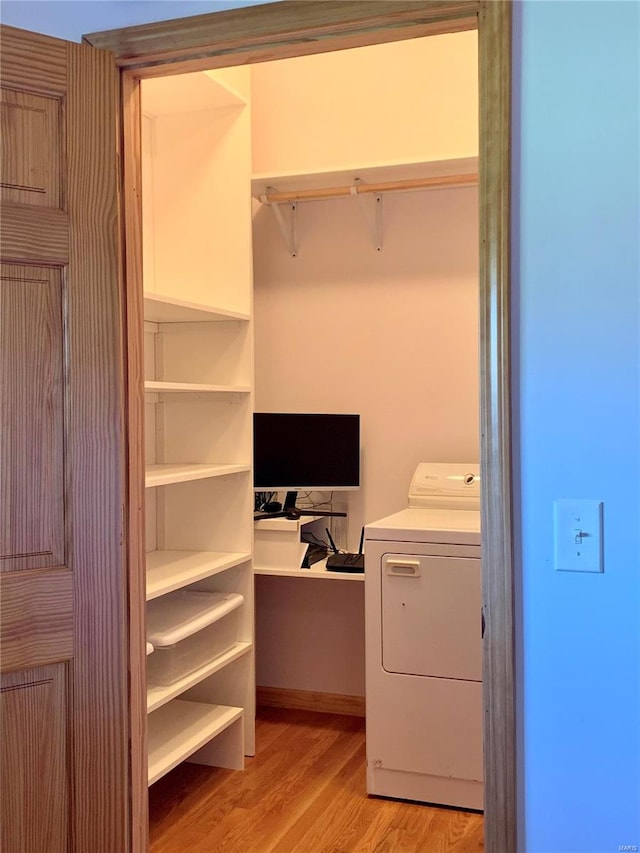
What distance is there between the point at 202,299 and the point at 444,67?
1.37 meters

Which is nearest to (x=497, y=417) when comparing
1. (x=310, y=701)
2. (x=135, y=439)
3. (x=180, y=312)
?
(x=135, y=439)

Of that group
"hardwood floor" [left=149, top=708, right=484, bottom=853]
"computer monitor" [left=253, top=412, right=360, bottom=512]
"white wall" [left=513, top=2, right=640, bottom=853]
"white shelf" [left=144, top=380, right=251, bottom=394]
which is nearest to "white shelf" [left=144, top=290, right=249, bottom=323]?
"white shelf" [left=144, top=380, right=251, bottom=394]

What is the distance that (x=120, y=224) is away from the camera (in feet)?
5.64

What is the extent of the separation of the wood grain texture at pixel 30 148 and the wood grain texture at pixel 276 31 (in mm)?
223

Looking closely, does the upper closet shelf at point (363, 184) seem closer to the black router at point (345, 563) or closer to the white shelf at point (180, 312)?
the white shelf at point (180, 312)

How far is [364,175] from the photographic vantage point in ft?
10.1

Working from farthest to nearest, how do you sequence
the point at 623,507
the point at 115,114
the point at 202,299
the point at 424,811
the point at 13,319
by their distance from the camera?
the point at 202,299 → the point at 424,811 → the point at 115,114 → the point at 13,319 → the point at 623,507

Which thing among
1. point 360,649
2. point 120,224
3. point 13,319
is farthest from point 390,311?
point 13,319

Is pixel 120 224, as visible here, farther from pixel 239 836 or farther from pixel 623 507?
pixel 239 836

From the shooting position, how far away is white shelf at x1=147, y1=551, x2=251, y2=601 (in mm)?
2447

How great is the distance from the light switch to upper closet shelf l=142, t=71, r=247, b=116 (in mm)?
2036

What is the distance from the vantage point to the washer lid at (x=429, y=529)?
8.62 ft

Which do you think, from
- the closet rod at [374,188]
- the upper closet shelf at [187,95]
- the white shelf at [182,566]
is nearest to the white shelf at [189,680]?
the white shelf at [182,566]

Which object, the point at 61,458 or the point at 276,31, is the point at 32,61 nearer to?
the point at 276,31
